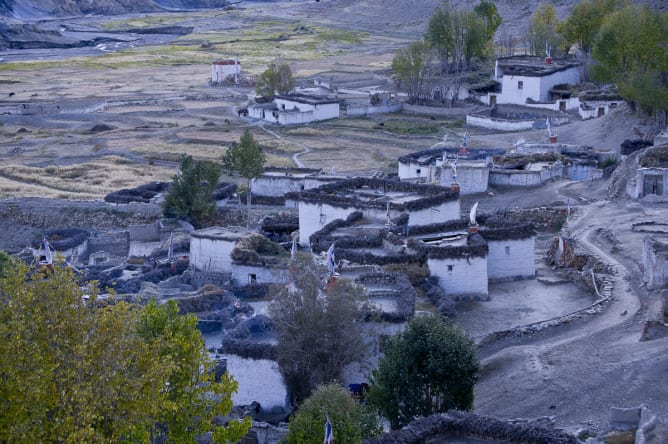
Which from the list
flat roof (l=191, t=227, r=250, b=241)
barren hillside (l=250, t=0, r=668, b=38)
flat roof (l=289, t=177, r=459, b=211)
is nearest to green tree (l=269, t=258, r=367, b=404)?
flat roof (l=191, t=227, r=250, b=241)

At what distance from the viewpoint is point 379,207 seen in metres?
28.5

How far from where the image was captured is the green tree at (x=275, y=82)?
65.0 metres

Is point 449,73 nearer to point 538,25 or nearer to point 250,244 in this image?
point 538,25

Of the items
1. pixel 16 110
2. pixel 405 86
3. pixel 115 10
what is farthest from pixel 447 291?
pixel 115 10

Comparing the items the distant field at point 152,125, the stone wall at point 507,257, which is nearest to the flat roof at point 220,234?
the stone wall at point 507,257

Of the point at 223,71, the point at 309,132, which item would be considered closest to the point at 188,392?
the point at 309,132

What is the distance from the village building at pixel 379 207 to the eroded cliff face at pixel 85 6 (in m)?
132

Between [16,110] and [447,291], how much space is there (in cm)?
4801

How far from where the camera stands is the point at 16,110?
65.2 meters

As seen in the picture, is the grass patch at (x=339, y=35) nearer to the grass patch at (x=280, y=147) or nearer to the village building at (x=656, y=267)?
the grass patch at (x=280, y=147)

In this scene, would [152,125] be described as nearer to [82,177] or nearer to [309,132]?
[309,132]

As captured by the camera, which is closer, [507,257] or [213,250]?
[507,257]

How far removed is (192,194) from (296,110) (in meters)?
27.2

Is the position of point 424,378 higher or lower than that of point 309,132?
higher
